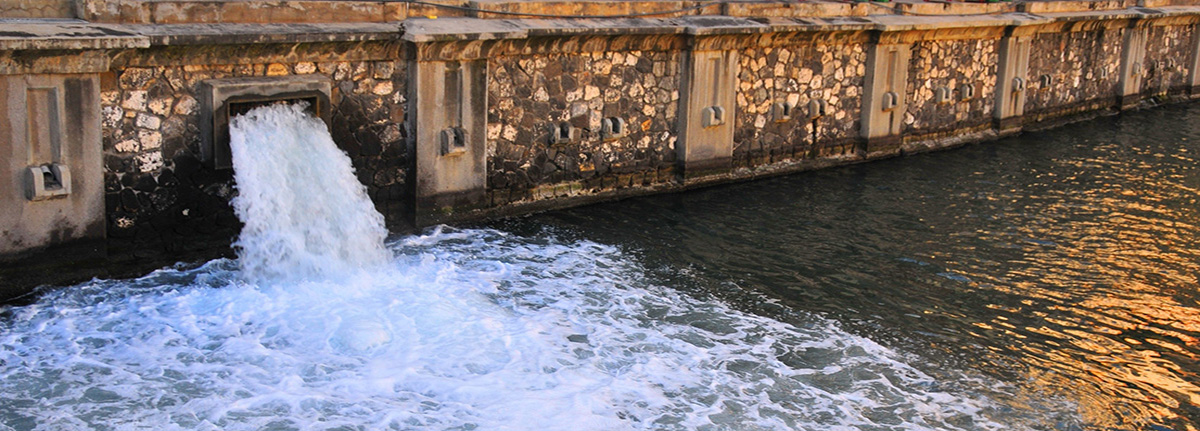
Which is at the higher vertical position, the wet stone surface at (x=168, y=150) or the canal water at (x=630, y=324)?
the wet stone surface at (x=168, y=150)

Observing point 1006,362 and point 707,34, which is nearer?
point 1006,362

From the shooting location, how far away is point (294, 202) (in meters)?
10.3

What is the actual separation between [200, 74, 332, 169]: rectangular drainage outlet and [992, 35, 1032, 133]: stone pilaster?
11881 mm

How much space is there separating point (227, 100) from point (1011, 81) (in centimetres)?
1288

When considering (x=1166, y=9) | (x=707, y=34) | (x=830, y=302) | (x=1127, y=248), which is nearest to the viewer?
(x=830, y=302)

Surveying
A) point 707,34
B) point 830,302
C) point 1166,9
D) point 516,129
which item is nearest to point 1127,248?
point 830,302

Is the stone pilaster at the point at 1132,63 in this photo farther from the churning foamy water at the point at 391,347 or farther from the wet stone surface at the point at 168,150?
the wet stone surface at the point at 168,150

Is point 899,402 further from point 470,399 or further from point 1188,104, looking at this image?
point 1188,104

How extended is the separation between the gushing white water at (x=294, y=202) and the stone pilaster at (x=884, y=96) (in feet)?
25.9

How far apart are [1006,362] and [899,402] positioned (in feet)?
4.16

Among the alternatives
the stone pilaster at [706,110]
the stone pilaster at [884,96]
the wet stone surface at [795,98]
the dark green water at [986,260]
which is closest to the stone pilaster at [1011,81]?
the dark green water at [986,260]

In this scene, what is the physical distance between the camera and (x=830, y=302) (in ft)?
32.4

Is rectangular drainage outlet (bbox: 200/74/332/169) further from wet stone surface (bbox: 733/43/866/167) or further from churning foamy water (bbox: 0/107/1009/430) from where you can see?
wet stone surface (bbox: 733/43/866/167)

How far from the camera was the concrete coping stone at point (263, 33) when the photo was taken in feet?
30.7
